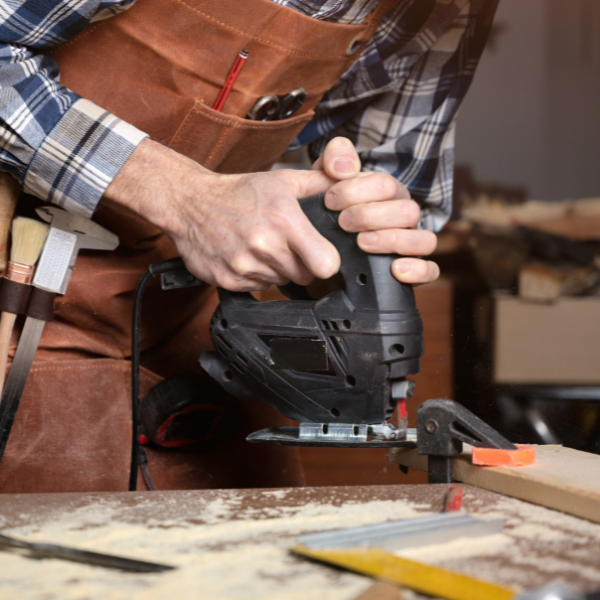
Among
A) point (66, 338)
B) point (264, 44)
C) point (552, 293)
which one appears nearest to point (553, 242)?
point (552, 293)

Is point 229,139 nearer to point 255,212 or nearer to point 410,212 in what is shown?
point 255,212

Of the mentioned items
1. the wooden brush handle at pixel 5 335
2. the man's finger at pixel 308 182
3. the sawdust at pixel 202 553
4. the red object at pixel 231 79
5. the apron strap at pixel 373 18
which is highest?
the apron strap at pixel 373 18

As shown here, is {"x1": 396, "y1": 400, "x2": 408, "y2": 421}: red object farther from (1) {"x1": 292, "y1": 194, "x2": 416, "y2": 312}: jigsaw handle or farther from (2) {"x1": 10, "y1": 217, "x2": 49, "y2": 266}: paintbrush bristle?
(2) {"x1": 10, "y1": 217, "x2": 49, "y2": 266}: paintbrush bristle

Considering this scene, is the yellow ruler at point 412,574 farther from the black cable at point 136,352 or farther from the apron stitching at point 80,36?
the apron stitching at point 80,36

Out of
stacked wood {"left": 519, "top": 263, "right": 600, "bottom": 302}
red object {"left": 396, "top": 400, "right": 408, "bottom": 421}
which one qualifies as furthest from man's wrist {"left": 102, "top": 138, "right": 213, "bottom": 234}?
stacked wood {"left": 519, "top": 263, "right": 600, "bottom": 302}

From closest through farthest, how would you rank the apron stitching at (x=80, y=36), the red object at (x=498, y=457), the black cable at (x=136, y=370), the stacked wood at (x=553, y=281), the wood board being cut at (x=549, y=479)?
the wood board being cut at (x=549, y=479), the red object at (x=498, y=457), the apron stitching at (x=80, y=36), the black cable at (x=136, y=370), the stacked wood at (x=553, y=281)

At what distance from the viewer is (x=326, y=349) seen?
0.94 metres

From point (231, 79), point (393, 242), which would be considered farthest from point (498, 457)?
point (231, 79)

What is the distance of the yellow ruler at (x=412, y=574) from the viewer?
1.36 feet

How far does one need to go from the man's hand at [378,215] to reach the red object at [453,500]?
314 mm

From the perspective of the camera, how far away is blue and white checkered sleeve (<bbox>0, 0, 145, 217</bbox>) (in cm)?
88

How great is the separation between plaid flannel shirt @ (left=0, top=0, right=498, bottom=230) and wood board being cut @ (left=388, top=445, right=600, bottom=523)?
0.64 metres

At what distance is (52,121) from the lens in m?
0.92

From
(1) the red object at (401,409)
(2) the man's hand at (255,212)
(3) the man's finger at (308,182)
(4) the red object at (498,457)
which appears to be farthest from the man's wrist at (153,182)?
(4) the red object at (498,457)
